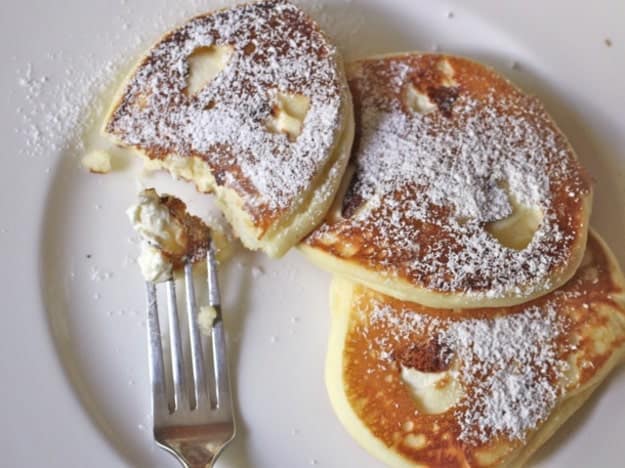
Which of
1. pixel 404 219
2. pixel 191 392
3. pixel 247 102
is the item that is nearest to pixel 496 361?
pixel 404 219

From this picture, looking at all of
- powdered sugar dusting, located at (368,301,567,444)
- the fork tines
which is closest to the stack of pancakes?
powdered sugar dusting, located at (368,301,567,444)

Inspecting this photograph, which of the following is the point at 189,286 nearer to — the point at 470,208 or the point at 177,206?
the point at 177,206

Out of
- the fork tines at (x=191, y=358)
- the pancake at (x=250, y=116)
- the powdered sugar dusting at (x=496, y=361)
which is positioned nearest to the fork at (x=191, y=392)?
the fork tines at (x=191, y=358)

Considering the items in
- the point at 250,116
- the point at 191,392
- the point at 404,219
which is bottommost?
the point at 191,392

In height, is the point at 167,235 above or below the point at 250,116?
below

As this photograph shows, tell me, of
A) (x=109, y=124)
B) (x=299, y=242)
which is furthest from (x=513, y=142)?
(x=109, y=124)

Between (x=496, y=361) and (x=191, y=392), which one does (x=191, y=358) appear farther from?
(x=496, y=361)

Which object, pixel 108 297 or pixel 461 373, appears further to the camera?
pixel 108 297
